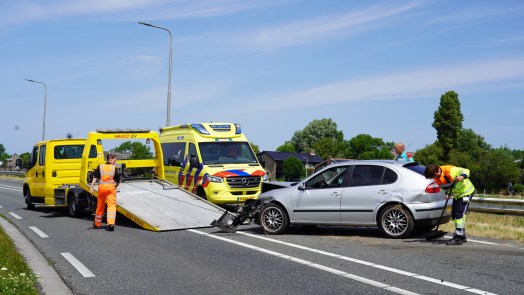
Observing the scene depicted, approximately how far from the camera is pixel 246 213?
39.5ft

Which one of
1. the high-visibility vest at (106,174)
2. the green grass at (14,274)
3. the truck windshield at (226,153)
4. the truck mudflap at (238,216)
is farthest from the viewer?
the truck windshield at (226,153)

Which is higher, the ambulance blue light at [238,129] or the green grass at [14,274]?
the ambulance blue light at [238,129]

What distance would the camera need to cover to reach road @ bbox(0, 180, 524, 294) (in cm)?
653

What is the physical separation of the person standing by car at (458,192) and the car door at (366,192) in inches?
30.7

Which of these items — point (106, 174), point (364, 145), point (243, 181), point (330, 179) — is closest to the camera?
point (330, 179)

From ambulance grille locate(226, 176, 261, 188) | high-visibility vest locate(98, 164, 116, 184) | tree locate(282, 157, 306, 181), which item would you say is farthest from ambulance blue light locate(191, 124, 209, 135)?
tree locate(282, 157, 306, 181)

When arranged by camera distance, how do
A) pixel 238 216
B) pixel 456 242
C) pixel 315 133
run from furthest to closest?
pixel 315 133, pixel 238 216, pixel 456 242

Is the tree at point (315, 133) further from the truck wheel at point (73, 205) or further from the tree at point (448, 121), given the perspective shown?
the truck wheel at point (73, 205)

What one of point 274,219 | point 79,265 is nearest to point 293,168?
point 274,219

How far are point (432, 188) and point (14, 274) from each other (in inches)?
279

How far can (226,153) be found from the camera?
16344 mm

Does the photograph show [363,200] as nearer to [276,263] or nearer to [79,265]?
[276,263]

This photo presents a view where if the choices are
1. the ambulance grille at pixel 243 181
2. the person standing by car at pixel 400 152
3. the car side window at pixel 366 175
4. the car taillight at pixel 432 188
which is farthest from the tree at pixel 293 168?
the car taillight at pixel 432 188

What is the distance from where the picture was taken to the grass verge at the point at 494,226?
1090cm
